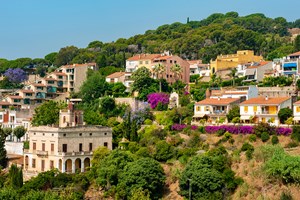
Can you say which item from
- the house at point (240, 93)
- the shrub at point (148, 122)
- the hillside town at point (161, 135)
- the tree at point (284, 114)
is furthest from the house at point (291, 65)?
the shrub at point (148, 122)

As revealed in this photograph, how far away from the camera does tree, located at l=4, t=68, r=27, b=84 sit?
97625 millimetres

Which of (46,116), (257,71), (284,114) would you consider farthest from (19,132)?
(284,114)

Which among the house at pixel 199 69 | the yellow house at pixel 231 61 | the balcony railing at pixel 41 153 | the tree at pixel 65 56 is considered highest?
the tree at pixel 65 56

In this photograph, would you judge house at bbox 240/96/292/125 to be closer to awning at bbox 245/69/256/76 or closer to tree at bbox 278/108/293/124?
tree at bbox 278/108/293/124

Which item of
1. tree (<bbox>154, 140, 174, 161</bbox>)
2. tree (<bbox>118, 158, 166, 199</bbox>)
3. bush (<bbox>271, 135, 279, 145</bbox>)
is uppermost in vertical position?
bush (<bbox>271, 135, 279, 145</bbox>)

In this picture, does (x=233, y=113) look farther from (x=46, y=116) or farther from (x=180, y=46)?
(x=180, y=46)

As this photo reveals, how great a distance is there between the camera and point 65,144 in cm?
5275

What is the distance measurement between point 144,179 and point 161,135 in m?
10.5

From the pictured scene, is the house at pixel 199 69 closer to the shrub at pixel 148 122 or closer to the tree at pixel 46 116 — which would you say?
the shrub at pixel 148 122

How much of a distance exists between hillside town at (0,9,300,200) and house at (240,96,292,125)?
90 mm

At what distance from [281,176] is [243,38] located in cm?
6286

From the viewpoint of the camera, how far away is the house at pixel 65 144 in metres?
52.3

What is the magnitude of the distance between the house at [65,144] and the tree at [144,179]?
8710mm

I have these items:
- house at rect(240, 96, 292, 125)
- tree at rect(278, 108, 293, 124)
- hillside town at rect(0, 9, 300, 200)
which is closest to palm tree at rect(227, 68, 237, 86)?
hillside town at rect(0, 9, 300, 200)
